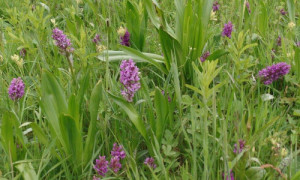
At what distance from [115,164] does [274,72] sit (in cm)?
91

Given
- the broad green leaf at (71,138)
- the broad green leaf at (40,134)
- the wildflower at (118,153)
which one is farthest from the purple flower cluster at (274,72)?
the broad green leaf at (40,134)

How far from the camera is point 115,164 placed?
1.39 metres

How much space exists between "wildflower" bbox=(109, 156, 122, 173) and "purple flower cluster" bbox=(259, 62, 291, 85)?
0.86 m

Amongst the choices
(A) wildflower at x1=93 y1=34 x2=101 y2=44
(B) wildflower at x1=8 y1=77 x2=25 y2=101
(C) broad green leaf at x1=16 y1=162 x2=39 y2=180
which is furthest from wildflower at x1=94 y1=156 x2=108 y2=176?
(A) wildflower at x1=93 y1=34 x2=101 y2=44

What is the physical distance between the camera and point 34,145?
150 cm

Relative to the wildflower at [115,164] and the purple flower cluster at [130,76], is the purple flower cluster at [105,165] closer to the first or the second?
the wildflower at [115,164]

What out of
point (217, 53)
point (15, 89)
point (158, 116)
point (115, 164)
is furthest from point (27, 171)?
point (217, 53)

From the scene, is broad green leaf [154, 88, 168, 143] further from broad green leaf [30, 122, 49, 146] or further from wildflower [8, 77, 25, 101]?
wildflower [8, 77, 25, 101]

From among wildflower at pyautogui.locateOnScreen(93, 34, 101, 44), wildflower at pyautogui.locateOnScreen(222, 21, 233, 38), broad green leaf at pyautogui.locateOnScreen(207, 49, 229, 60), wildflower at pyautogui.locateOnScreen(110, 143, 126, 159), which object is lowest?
wildflower at pyautogui.locateOnScreen(110, 143, 126, 159)

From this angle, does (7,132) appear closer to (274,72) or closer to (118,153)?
(118,153)

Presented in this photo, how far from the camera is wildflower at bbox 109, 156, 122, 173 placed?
139 cm

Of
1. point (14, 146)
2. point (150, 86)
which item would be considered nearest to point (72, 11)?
point (150, 86)

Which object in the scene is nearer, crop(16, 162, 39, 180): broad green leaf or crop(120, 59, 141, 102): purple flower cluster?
crop(16, 162, 39, 180): broad green leaf

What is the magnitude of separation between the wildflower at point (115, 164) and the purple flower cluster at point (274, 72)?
2.83 ft
